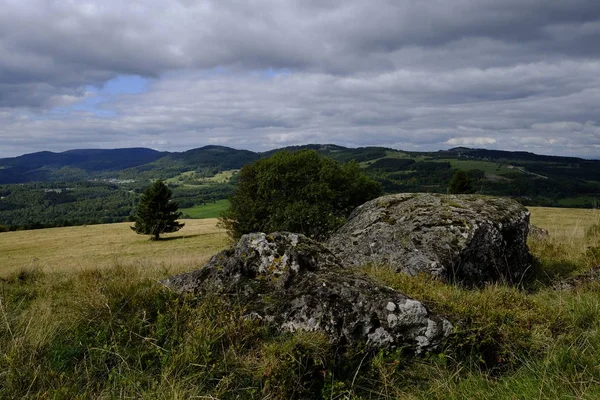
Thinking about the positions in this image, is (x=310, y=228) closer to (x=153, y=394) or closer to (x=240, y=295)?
(x=240, y=295)

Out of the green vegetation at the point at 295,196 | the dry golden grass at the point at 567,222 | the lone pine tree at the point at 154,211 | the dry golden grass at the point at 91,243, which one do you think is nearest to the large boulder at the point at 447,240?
the dry golden grass at the point at 567,222

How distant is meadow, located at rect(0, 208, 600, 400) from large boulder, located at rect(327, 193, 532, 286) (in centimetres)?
358

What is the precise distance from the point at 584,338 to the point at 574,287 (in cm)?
309

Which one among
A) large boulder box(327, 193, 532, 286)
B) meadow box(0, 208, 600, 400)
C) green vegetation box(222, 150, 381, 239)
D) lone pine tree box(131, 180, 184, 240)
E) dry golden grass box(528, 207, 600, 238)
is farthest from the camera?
lone pine tree box(131, 180, 184, 240)

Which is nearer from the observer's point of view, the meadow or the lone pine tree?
the meadow

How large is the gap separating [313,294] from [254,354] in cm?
113

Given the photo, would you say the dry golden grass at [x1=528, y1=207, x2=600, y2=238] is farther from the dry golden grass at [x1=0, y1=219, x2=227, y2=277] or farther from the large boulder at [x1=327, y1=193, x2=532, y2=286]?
the dry golden grass at [x1=0, y1=219, x2=227, y2=277]

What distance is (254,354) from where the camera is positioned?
12.8 ft

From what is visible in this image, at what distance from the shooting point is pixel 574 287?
662cm

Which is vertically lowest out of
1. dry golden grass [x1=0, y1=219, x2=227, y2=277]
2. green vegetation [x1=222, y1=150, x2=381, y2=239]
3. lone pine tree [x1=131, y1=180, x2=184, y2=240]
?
dry golden grass [x1=0, y1=219, x2=227, y2=277]

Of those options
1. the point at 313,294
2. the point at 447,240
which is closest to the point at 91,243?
the point at 447,240

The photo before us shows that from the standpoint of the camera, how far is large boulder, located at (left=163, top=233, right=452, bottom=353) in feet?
14.0

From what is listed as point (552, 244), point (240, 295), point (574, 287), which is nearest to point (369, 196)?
point (552, 244)

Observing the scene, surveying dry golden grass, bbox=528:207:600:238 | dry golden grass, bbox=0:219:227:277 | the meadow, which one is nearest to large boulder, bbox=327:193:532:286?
the meadow
